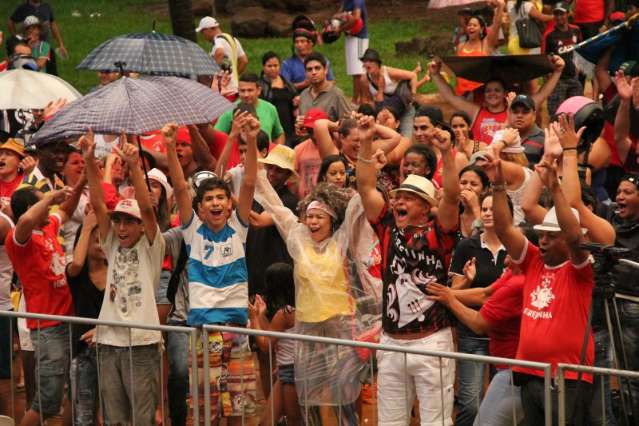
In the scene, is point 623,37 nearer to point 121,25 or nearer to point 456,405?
point 456,405

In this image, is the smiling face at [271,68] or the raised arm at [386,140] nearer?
the raised arm at [386,140]

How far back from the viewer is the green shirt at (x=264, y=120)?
13.7 metres

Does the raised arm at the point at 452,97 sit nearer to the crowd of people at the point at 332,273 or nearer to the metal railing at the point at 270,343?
the crowd of people at the point at 332,273

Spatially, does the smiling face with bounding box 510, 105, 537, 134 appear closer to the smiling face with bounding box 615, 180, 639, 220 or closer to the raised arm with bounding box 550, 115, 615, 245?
the smiling face with bounding box 615, 180, 639, 220

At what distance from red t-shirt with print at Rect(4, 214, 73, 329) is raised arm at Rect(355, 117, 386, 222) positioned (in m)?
2.19

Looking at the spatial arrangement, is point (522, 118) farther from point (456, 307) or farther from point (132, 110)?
point (456, 307)

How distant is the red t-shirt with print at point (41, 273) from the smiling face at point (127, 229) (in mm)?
718

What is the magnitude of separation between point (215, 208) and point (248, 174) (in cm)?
36

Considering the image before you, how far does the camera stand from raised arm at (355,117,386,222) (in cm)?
926

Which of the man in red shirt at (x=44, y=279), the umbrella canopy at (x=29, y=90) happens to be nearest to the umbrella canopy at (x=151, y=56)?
the umbrella canopy at (x=29, y=90)

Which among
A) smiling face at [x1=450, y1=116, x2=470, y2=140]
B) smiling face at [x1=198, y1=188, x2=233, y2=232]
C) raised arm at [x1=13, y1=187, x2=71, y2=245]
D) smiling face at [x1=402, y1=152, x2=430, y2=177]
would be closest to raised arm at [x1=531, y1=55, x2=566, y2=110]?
smiling face at [x1=450, y1=116, x2=470, y2=140]

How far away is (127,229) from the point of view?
31.0 feet

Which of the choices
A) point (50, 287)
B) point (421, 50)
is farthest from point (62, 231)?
point (421, 50)

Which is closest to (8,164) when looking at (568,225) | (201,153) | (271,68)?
(201,153)
